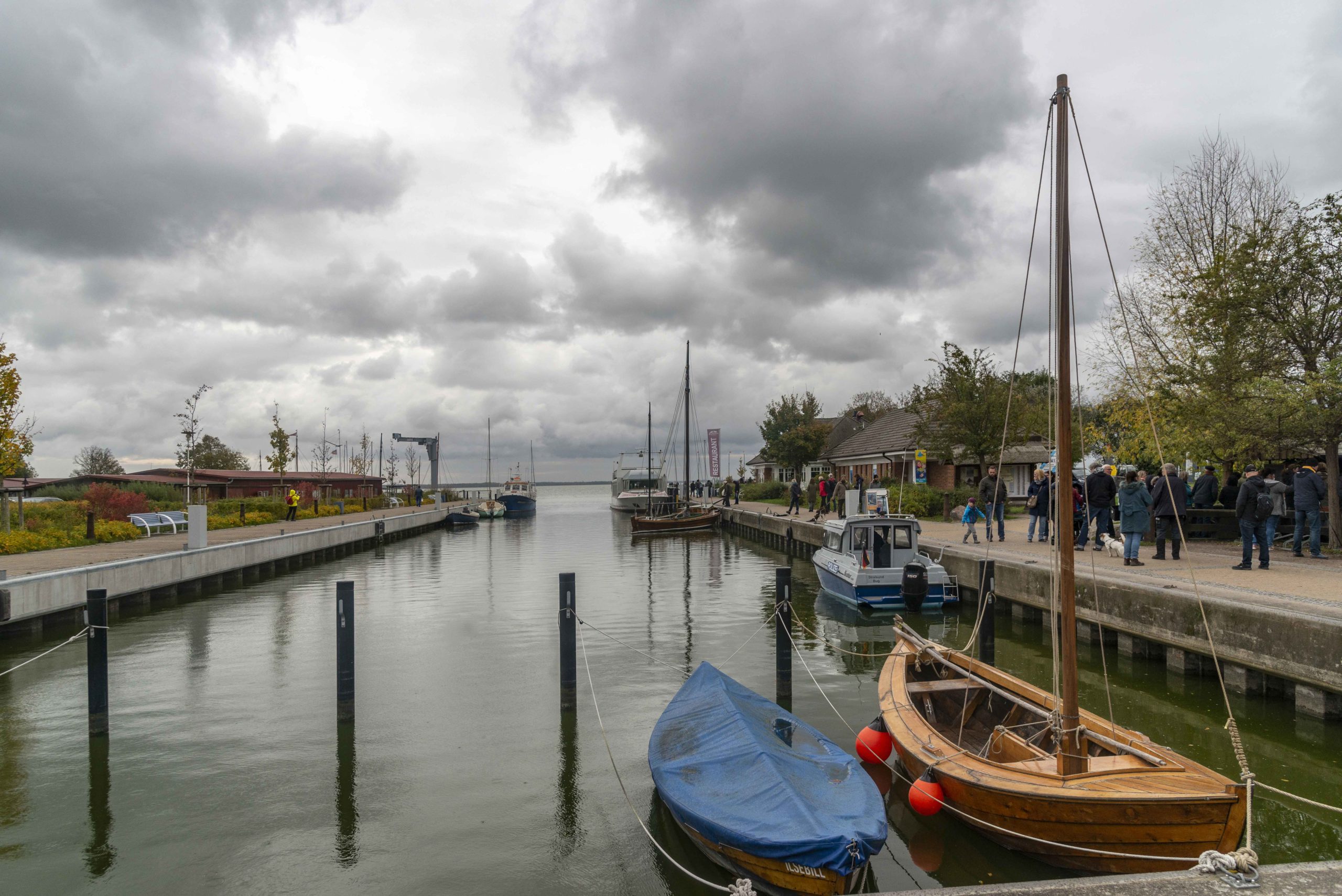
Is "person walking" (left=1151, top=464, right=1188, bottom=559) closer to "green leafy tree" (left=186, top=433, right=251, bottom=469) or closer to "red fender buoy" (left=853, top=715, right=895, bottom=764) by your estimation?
"red fender buoy" (left=853, top=715, right=895, bottom=764)

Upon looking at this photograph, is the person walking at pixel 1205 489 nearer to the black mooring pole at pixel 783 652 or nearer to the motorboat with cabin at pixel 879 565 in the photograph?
the motorboat with cabin at pixel 879 565

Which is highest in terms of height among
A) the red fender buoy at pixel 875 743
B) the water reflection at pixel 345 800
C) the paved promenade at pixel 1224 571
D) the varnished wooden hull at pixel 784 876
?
the paved promenade at pixel 1224 571

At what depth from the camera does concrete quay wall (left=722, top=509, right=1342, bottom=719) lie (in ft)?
30.2

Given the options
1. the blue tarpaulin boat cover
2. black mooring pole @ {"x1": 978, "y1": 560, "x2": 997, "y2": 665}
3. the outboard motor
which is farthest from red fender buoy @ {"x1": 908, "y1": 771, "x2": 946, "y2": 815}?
the outboard motor

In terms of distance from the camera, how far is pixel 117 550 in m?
21.1

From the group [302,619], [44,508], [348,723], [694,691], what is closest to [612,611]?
[302,619]

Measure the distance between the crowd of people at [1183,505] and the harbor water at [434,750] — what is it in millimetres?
2831

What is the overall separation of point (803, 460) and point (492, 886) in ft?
172

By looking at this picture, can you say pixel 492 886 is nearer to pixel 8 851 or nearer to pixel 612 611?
pixel 8 851

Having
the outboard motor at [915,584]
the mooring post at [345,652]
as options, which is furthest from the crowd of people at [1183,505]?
the mooring post at [345,652]

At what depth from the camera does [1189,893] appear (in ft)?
12.6

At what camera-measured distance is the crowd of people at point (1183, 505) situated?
13.6 m

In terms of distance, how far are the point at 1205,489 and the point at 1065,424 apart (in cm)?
1370

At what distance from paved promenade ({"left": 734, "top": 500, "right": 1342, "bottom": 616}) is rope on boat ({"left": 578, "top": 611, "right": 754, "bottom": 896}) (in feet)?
16.0
